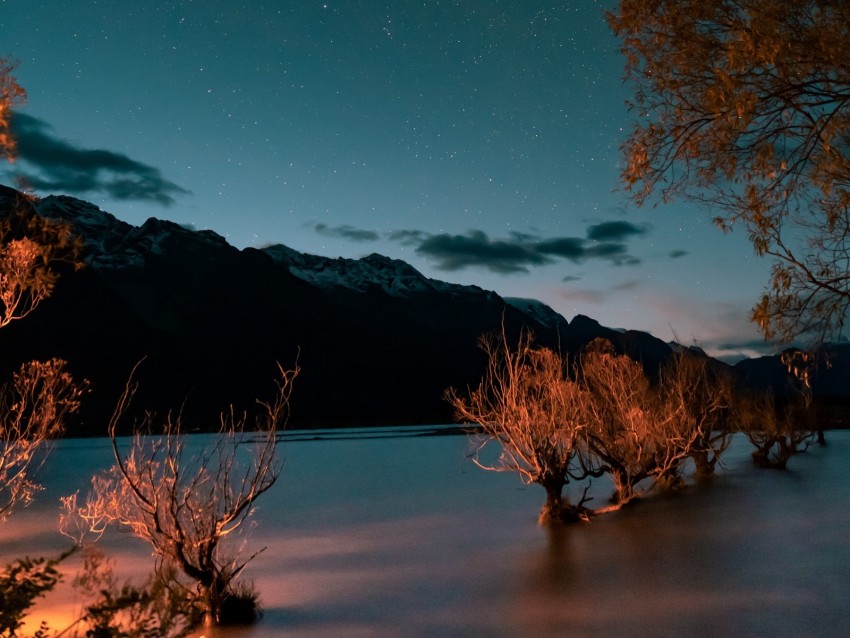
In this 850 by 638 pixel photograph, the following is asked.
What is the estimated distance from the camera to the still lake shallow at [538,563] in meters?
12.7

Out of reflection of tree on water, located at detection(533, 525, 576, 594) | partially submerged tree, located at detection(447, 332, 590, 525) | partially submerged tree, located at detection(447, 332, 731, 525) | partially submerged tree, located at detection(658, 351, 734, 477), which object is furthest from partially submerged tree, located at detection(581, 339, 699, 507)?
reflection of tree on water, located at detection(533, 525, 576, 594)

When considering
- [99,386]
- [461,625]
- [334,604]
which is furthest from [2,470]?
[99,386]

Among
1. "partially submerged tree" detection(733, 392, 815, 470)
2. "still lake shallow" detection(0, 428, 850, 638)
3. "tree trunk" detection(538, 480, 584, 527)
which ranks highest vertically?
"partially submerged tree" detection(733, 392, 815, 470)

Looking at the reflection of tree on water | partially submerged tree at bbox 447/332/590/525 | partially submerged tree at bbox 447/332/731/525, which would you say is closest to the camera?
the reflection of tree on water

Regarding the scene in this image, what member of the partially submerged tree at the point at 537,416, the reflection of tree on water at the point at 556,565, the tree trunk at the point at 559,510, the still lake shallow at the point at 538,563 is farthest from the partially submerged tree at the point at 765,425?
the reflection of tree on water at the point at 556,565

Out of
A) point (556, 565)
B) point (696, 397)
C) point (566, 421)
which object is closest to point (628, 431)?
point (566, 421)

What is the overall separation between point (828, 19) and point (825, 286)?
234 centimetres

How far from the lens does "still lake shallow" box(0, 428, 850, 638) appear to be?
12.7 m

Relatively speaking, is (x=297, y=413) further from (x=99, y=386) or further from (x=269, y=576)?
(x=269, y=576)

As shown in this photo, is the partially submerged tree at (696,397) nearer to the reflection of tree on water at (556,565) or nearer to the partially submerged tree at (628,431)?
the partially submerged tree at (628,431)

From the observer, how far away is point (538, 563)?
17.3 m

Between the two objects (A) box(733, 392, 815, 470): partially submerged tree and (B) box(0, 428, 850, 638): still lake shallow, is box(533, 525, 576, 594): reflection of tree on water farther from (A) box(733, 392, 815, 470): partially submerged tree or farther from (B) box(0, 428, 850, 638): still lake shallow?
(A) box(733, 392, 815, 470): partially submerged tree

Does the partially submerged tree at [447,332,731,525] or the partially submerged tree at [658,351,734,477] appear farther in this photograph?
the partially submerged tree at [658,351,734,477]

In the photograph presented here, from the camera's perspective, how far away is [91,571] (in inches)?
229
